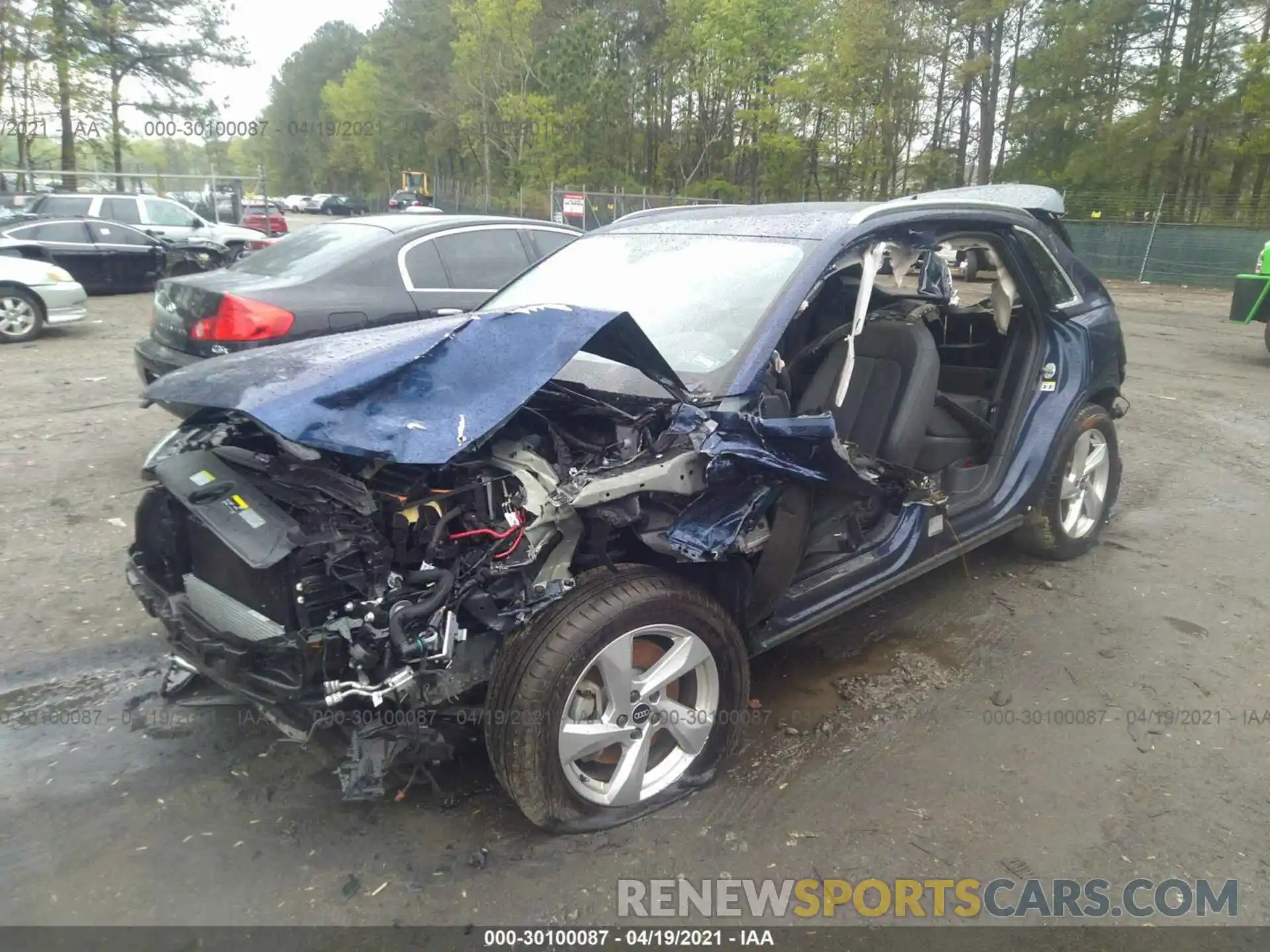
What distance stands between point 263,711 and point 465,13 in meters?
39.5

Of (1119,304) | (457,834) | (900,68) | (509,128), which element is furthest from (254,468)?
(509,128)

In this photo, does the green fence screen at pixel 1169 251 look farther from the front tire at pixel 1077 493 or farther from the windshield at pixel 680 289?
the windshield at pixel 680 289

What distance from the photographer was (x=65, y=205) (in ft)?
51.5

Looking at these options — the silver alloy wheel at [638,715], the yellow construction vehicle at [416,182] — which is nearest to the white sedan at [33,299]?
the silver alloy wheel at [638,715]

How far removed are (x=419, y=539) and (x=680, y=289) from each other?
1605mm

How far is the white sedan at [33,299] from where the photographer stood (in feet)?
35.5

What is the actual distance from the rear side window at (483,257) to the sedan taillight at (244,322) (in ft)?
4.32

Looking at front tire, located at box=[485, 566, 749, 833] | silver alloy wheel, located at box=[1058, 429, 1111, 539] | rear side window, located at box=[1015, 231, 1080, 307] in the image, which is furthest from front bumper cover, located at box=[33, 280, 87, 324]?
silver alloy wheel, located at box=[1058, 429, 1111, 539]

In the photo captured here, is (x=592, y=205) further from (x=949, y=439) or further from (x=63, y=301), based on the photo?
(x=949, y=439)

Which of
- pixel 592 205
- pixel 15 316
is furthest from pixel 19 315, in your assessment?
pixel 592 205

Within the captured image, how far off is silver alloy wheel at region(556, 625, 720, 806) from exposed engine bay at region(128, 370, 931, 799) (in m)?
0.27

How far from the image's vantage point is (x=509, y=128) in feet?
124

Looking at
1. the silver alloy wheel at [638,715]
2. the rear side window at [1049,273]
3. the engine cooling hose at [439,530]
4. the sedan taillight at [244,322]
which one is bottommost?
the silver alloy wheel at [638,715]
